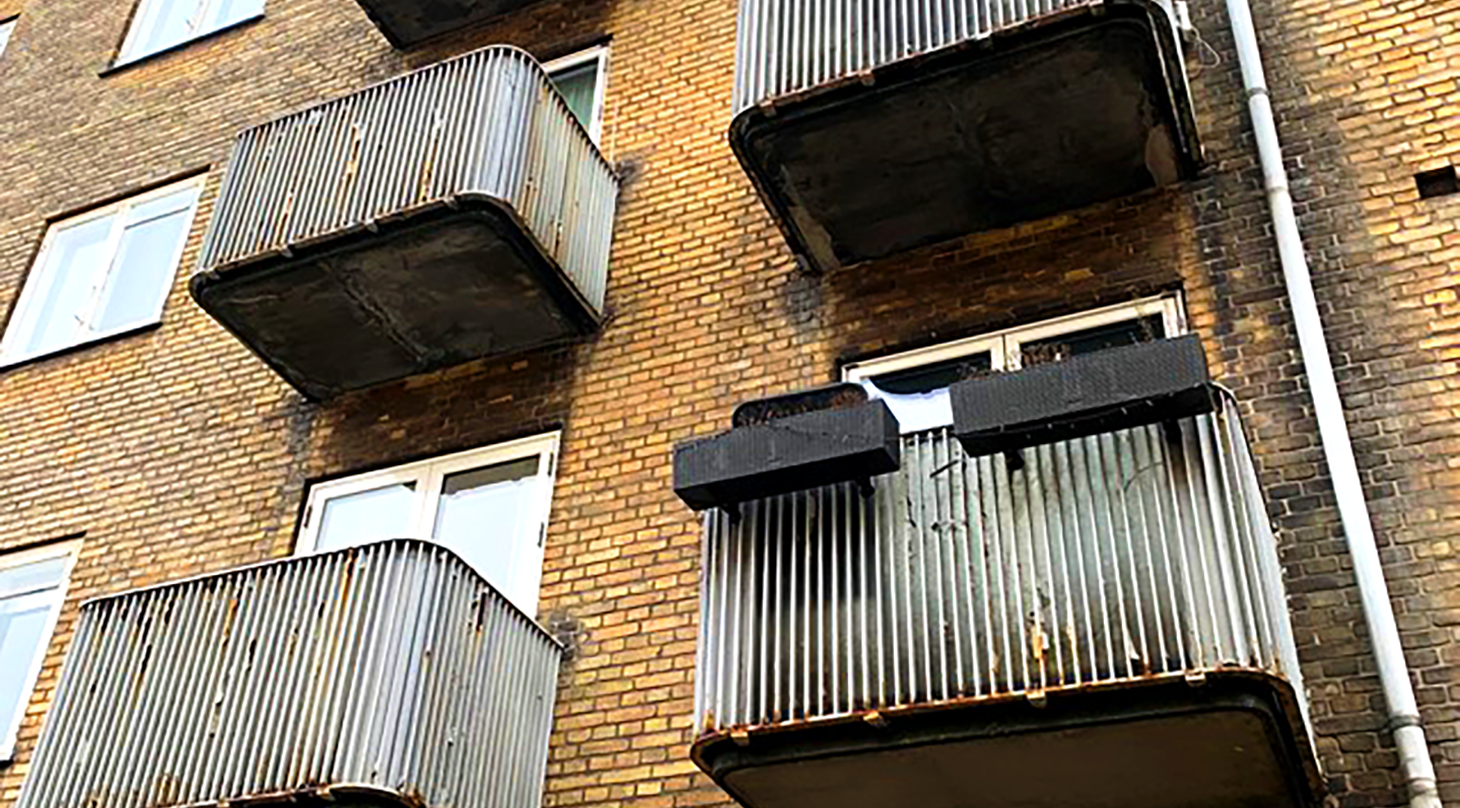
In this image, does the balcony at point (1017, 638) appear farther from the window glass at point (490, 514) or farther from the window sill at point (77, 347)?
the window sill at point (77, 347)

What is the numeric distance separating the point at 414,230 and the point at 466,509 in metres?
1.63

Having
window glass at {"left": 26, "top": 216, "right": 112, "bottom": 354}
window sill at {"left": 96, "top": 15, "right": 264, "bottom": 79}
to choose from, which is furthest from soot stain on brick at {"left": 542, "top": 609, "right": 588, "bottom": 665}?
window sill at {"left": 96, "top": 15, "right": 264, "bottom": 79}

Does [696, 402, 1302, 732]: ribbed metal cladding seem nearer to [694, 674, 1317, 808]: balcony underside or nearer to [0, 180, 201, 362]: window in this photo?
[694, 674, 1317, 808]: balcony underside

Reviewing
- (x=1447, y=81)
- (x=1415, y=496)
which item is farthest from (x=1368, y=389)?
(x=1447, y=81)

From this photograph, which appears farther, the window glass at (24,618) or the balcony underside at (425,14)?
the balcony underside at (425,14)

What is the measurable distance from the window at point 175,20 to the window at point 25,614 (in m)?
4.99

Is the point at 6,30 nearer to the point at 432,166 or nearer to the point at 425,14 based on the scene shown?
the point at 425,14

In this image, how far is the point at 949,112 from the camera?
7465 mm

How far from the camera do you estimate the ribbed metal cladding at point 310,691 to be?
657 centimetres

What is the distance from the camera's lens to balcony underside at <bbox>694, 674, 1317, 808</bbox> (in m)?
5.33

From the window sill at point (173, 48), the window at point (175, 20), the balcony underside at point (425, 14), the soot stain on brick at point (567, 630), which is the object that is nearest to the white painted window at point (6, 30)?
the window at point (175, 20)

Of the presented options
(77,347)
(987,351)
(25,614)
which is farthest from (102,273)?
(987,351)

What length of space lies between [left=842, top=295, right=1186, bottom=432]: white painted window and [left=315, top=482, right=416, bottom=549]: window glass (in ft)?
9.19

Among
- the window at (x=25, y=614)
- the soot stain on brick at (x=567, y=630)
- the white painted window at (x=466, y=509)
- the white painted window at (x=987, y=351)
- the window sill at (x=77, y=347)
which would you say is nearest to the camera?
the white painted window at (x=987, y=351)
